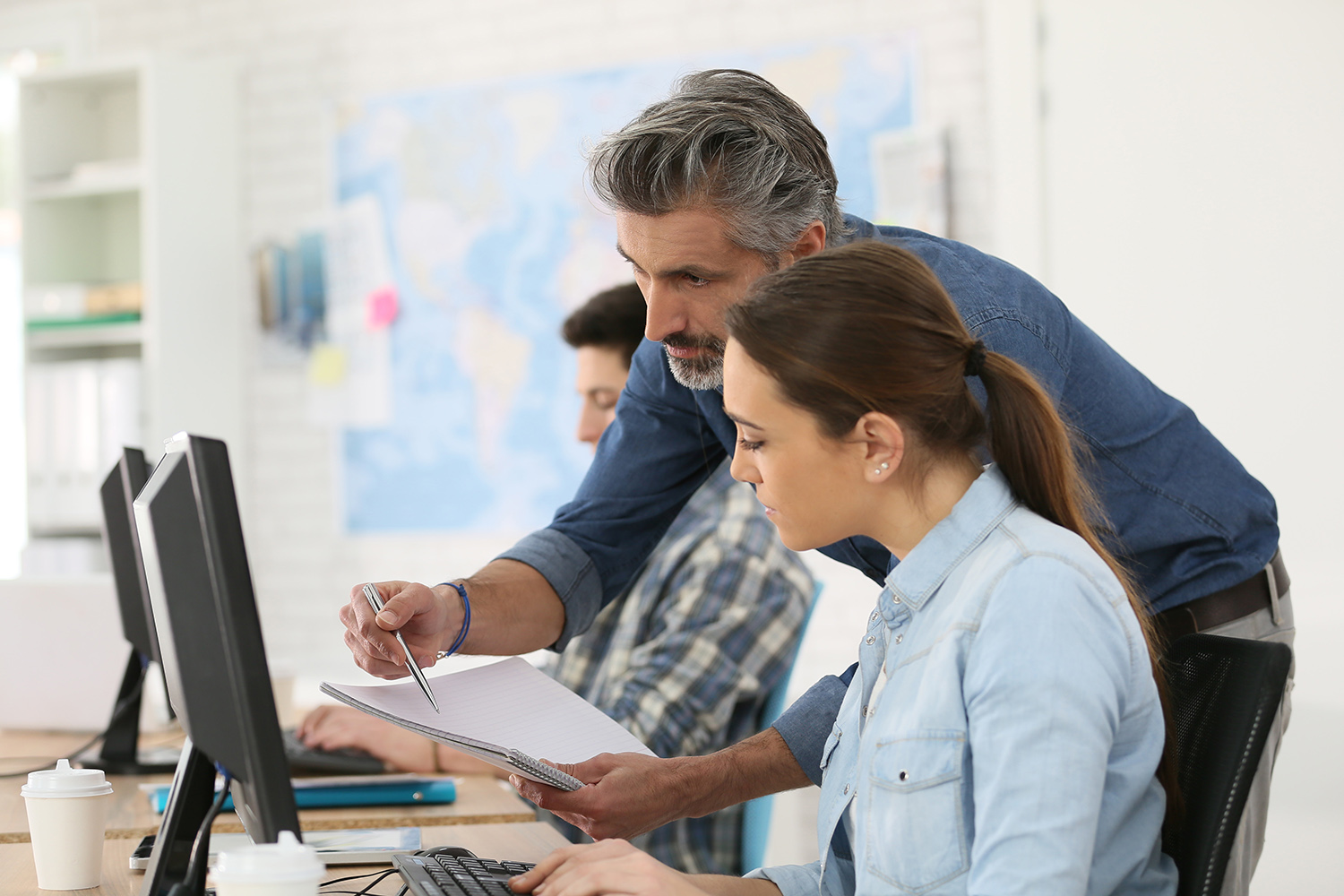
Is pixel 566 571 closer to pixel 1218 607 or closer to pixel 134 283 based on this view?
pixel 1218 607

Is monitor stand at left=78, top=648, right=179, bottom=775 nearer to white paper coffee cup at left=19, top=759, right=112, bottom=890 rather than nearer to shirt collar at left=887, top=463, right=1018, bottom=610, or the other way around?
white paper coffee cup at left=19, top=759, right=112, bottom=890

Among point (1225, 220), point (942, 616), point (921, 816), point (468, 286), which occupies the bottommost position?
point (921, 816)

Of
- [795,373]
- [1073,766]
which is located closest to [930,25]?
[795,373]

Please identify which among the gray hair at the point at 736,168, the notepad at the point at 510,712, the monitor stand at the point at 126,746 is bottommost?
the monitor stand at the point at 126,746

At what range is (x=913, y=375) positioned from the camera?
0.96 meters

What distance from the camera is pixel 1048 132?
302cm

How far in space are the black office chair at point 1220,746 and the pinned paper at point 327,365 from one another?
317cm

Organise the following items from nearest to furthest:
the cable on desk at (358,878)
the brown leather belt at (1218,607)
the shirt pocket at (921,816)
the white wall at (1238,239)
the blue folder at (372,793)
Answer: the shirt pocket at (921,816) → the cable on desk at (358,878) → the brown leather belt at (1218,607) → the blue folder at (372,793) → the white wall at (1238,239)

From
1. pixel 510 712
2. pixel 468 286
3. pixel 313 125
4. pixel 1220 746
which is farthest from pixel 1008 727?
pixel 313 125

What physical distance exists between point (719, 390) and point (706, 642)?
542mm

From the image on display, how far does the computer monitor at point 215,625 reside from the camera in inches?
30.8

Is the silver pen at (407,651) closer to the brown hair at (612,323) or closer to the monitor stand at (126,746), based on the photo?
the monitor stand at (126,746)

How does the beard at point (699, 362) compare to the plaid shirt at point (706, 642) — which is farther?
the plaid shirt at point (706, 642)

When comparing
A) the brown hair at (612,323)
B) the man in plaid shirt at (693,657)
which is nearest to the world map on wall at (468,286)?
the brown hair at (612,323)
